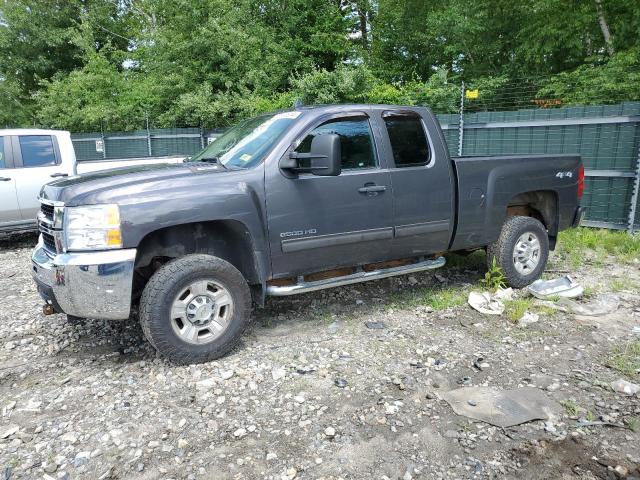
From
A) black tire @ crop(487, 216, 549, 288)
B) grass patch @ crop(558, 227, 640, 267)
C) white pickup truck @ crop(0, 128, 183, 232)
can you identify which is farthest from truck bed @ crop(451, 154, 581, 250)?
white pickup truck @ crop(0, 128, 183, 232)

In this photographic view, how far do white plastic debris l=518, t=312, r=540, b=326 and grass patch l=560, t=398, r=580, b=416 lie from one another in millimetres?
1329

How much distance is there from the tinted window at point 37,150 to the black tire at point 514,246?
269 inches

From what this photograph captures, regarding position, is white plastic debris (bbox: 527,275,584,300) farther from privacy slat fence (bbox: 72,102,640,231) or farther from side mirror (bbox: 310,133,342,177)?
privacy slat fence (bbox: 72,102,640,231)

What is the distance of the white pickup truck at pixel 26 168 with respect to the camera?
7.65m

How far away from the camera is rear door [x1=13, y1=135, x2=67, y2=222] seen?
7.73 m

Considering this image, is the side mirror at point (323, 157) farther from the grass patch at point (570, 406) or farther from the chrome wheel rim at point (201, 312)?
the grass patch at point (570, 406)

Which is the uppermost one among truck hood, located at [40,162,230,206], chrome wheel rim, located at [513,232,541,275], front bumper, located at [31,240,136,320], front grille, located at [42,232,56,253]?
truck hood, located at [40,162,230,206]

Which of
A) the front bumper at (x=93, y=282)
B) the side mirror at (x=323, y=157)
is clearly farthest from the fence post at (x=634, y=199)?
the front bumper at (x=93, y=282)

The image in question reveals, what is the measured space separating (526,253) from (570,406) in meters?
2.56

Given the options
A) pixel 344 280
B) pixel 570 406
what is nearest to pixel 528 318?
pixel 570 406

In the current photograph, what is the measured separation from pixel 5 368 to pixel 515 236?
4.86m

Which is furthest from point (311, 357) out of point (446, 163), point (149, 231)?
point (446, 163)

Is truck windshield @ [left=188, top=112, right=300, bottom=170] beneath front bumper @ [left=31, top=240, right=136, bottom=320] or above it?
above

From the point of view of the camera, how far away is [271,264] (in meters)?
4.02
